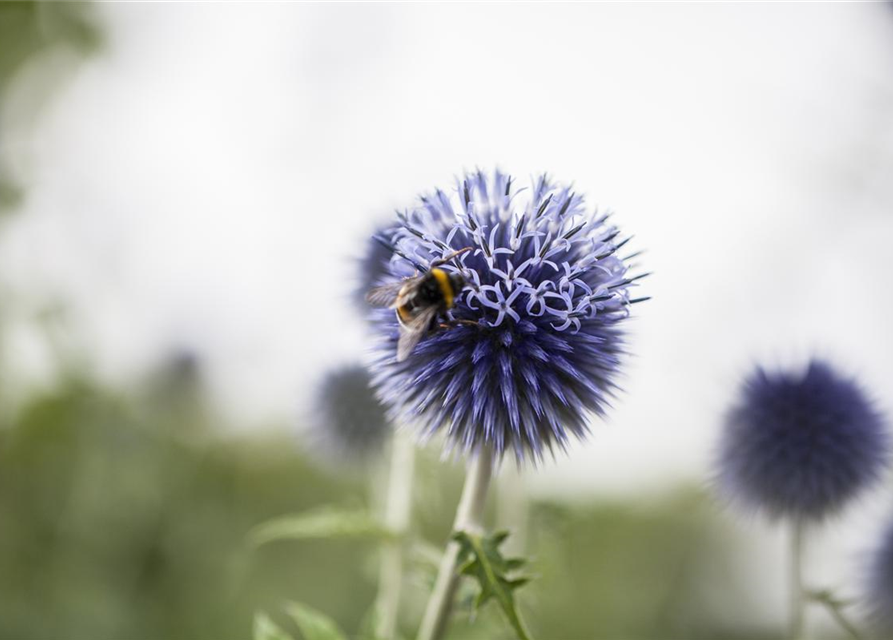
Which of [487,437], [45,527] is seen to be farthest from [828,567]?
[45,527]

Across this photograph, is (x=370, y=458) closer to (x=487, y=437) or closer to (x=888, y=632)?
(x=487, y=437)

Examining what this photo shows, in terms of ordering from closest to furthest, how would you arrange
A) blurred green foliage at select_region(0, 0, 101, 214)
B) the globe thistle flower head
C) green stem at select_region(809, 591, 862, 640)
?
green stem at select_region(809, 591, 862, 640)
the globe thistle flower head
blurred green foliage at select_region(0, 0, 101, 214)

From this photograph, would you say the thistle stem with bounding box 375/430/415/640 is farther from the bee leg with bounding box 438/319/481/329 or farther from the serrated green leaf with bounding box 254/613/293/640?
the bee leg with bounding box 438/319/481/329

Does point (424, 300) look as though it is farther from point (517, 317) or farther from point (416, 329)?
point (517, 317)

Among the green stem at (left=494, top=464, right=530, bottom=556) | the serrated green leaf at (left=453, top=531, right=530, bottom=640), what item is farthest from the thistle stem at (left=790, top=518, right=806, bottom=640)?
the serrated green leaf at (left=453, top=531, right=530, bottom=640)

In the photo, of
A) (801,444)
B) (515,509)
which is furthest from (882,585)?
(515,509)
